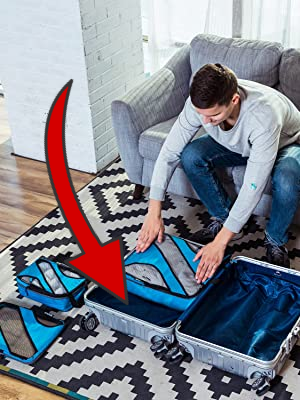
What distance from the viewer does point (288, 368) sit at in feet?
7.09

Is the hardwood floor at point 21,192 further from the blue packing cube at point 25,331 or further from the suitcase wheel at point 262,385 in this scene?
the suitcase wheel at point 262,385

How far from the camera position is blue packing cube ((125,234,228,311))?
2287 mm

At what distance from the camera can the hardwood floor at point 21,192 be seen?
9.78 feet

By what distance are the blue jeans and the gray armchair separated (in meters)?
0.11

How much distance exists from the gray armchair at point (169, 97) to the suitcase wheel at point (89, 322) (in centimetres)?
78

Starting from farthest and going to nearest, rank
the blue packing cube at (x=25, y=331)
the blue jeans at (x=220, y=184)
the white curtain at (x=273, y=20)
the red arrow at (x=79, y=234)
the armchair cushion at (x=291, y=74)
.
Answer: the white curtain at (x=273, y=20), the armchair cushion at (x=291, y=74), the blue jeans at (x=220, y=184), the blue packing cube at (x=25, y=331), the red arrow at (x=79, y=234)

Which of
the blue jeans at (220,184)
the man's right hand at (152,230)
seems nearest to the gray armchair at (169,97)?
the blue jeans at (220,184)

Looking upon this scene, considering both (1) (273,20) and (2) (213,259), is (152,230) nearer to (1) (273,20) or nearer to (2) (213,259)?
(2) (213,259)

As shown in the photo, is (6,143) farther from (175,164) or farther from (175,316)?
(175,316)

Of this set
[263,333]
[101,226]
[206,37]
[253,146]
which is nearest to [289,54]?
[206,37]

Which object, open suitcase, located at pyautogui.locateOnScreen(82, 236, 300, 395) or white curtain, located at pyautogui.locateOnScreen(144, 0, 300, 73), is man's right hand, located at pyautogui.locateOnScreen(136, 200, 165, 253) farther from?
white curtain, located at pyautogui.locateOnScreen(144, 0, 300, 73)

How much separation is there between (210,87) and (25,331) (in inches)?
42.0

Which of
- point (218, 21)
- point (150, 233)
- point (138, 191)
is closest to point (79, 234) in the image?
point (150, 233)

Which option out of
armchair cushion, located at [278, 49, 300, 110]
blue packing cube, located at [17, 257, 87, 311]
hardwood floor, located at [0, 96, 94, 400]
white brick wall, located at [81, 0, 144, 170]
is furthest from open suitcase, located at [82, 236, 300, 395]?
white brick wall, located at [81, 0, 144, 170]
